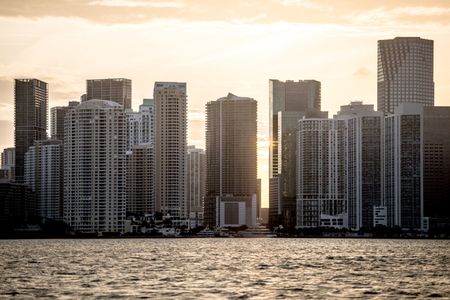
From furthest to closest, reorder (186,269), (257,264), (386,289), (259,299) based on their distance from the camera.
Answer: (257,264)
(186,269)
(386,289)
(259,299)

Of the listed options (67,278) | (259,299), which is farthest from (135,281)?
(259,299)

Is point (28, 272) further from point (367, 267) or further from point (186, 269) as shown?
point (367, 267)

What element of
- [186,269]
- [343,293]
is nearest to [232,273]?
[186,269]

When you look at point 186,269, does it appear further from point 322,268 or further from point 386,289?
point 386,289

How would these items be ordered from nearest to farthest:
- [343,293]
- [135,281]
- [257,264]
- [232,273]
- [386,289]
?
[343,293], [386,289], [135,281], [232,273], [257,264]

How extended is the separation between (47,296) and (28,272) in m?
40.5

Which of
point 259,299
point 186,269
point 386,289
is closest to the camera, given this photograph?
point 259,299

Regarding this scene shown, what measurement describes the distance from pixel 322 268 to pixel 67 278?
3859 cm

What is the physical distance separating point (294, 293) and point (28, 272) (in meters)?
48.6

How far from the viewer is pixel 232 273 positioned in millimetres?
133500

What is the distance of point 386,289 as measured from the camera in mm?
108375

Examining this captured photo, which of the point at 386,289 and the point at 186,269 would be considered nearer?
the point at 386,289

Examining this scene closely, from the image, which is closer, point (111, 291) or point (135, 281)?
point (111, 291)

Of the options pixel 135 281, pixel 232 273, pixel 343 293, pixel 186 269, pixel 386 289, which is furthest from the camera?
pixel 186 269
